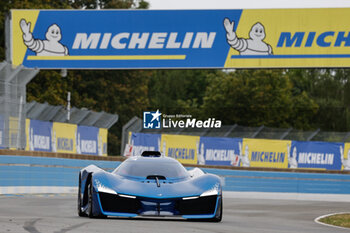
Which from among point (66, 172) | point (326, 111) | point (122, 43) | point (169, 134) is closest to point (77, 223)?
point (66, 172)

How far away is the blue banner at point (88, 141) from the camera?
2755 cm

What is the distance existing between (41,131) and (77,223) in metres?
13.9

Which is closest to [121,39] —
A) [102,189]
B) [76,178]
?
[76,178]

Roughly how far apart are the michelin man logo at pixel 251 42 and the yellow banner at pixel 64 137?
642cm

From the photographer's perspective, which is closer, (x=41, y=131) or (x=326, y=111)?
(x=41, y=131)

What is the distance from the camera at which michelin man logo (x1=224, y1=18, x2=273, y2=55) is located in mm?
28875

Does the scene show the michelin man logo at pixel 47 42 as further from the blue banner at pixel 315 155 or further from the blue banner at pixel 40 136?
the blue banner at pixel 315 155

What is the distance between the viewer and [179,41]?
29.4 meters

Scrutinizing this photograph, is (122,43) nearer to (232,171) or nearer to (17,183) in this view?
(232,171)

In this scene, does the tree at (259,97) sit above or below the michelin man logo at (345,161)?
above

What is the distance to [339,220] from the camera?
1476cm

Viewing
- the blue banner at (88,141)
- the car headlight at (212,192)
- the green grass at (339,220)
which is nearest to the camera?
the car headlight at (212,192)

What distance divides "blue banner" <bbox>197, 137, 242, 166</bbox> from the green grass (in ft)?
52.9

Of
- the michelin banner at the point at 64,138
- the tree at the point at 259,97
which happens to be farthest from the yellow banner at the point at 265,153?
the tree at the point at 259,97
